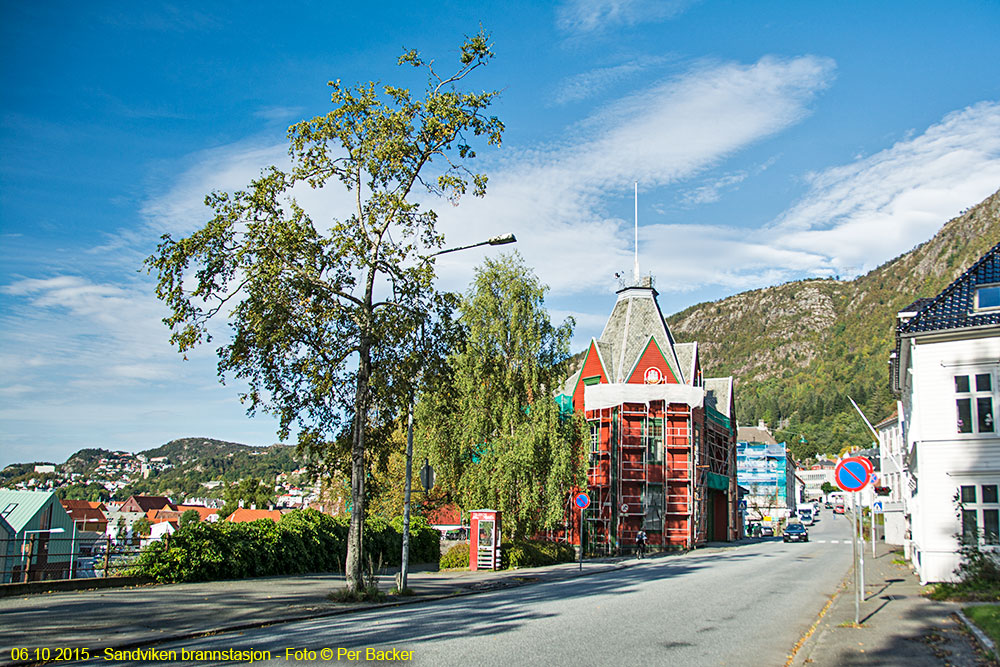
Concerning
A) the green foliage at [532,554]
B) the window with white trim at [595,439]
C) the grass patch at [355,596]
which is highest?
the window with white trim at [595,439]

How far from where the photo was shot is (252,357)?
57.5 feet

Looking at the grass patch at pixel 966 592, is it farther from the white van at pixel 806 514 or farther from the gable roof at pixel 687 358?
the white van at pixel 806 514

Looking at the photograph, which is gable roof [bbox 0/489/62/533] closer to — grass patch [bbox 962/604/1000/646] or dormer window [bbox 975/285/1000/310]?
grass patch [bbox 962/604/1000/646]

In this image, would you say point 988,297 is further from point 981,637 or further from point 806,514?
point 806,514

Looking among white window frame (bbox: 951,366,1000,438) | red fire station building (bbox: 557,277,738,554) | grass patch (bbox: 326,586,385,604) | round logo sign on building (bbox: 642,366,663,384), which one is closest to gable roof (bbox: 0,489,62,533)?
red fire station building (bbox: 557,277,738,554)

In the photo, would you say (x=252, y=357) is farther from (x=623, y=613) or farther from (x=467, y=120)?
(x=623, y=613)

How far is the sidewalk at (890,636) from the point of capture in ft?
34.5

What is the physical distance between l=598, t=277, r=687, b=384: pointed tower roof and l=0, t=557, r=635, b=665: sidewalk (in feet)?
111

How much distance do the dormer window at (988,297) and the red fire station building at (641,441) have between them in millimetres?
27635

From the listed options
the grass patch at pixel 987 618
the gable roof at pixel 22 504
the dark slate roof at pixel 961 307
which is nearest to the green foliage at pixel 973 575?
the grass patch at pixel 987 618

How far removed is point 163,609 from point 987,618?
14.5 metres

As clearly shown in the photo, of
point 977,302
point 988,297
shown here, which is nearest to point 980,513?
point 977,302

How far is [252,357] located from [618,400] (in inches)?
1413

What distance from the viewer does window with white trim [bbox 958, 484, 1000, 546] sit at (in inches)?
773
